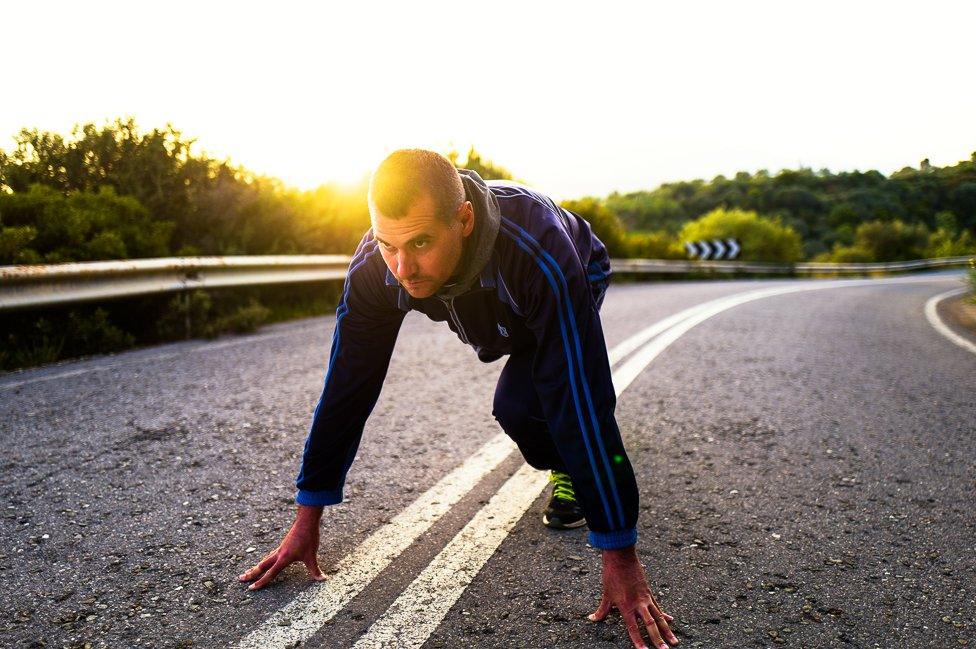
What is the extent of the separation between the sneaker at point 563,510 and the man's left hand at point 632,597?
2.50 feet

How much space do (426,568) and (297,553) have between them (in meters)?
0.43

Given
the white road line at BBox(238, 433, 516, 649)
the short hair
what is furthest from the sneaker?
the short hair

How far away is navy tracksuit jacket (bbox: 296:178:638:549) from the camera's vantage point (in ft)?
6.50

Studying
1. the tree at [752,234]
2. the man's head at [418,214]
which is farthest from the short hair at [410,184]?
the tree at [752,234]

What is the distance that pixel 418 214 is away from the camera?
195cm

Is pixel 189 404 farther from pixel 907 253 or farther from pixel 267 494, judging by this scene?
pixel 907 253

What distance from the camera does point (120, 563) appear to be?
2418mm

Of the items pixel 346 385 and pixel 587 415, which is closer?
pixel 587 415

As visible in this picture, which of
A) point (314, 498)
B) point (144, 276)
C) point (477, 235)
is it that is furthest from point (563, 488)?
point (144, 276)

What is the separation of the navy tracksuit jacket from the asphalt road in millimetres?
410

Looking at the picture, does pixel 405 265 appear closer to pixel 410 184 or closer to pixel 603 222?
pixel 410 184

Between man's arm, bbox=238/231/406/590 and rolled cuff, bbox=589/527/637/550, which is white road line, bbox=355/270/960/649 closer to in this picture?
man's arm, bbox=238/231/406/590

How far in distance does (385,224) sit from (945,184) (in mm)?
9151

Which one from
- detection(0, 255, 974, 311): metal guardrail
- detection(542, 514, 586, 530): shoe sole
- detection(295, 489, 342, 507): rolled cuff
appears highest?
detection(0, 255, 974, 311): metal guardrail
